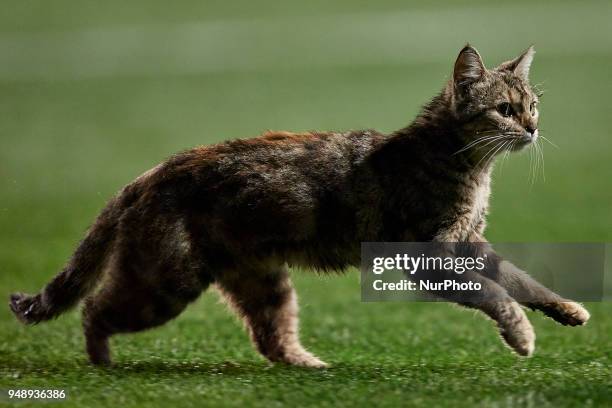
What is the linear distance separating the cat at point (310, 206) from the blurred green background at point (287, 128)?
43 cm

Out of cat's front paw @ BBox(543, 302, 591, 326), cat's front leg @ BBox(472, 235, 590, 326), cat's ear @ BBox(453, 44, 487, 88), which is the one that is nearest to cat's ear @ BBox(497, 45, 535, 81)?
cat's ear @ BBox(453, 44, 487, 88)

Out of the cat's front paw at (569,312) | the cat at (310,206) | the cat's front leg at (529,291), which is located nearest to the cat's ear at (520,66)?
the cat at (310,206)

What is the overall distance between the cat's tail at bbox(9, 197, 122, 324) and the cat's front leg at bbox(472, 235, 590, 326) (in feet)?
6.60

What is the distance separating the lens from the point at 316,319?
26.6 ft

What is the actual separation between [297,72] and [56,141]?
470 cm

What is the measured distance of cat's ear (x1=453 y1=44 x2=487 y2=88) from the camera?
19.5 feet

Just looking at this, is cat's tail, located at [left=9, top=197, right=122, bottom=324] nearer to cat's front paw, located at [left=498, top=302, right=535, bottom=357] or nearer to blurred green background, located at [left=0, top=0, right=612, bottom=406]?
blurred green background, located at [left=0, top=0, right=612, bottom=406]

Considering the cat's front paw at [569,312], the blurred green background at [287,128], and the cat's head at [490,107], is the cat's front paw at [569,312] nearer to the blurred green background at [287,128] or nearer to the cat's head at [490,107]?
the blurred green background at [287,128]

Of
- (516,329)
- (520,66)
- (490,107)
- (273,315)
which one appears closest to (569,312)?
(516,329)

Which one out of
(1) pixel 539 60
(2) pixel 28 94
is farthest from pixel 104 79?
(1) pixel 539 60

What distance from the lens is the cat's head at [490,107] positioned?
19.3ft

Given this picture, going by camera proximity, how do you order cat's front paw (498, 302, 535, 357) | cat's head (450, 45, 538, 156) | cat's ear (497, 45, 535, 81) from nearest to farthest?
cat's front paw (498, 302, 535, 357) → cat's head (450, 45, 538, 156) → cat's ear (497, 45, 535, 81)

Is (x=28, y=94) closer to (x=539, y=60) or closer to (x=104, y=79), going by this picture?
(x=104, y=79)

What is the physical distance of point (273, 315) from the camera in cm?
635
